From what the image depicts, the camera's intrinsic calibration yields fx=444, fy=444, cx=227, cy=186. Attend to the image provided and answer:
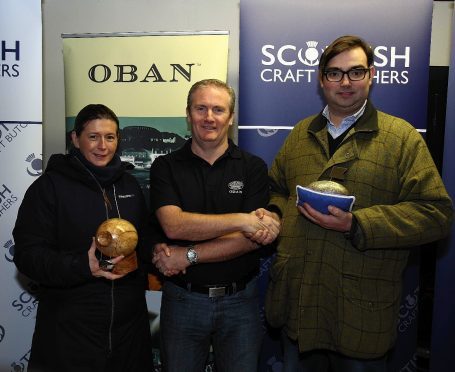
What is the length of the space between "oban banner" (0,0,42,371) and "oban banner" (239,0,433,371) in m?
1.40

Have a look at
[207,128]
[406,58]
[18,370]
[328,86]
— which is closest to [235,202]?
[207,128]

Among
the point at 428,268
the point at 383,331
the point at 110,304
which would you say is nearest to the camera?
the point at 383,331

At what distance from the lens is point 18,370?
3148 millimetres

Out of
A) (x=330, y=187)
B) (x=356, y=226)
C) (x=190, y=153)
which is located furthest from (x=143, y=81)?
(x=356, y=226)

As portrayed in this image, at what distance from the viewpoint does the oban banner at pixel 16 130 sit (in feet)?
9.84

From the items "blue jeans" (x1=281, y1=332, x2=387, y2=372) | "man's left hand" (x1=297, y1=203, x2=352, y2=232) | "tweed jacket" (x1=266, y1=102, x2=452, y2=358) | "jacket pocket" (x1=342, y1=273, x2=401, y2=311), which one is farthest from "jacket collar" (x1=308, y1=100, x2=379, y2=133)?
"blue jeans" (x1=281, y1=332, x2=387, y2=372)

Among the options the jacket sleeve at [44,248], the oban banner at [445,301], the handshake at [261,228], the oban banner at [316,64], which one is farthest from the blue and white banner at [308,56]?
the jacket sleeve at [44,248]

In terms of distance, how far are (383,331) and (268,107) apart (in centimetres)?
152

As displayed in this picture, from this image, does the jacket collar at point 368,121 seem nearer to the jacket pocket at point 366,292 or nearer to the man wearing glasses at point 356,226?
the man wearing glasses at point 356,226

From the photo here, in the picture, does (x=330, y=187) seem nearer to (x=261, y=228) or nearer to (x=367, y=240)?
(x=367, y=240)

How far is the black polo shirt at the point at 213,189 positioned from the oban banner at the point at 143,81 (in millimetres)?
701

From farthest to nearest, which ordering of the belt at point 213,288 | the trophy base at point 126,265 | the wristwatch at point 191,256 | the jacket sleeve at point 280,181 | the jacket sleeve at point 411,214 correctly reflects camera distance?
the jacket sleeve at point 280,181 < the belt at point 213,288 < the wristwatch at point 191,256 < the trophy base at point 126,265 < the jacket sleeve at point 411,214

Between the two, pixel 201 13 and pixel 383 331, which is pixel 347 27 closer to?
pixel 201 13

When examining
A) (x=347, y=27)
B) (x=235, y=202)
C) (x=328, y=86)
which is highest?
(x=347, y=27)
